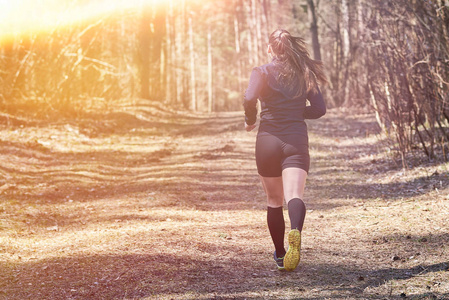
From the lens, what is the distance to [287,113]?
476 centimetres

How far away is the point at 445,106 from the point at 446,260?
555 centimetres

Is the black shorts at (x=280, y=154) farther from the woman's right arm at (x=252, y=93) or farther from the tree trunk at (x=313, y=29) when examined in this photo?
the tree trunk at (x=313, y=29)

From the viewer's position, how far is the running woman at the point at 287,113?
4695 millimetres

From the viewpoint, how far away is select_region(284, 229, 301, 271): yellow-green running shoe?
179 inches

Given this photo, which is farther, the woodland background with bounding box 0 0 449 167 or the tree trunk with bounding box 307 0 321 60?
the tree trunk with bounding box 307 0 321 60

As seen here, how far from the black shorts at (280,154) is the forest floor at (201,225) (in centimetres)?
106

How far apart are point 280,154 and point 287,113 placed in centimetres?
37

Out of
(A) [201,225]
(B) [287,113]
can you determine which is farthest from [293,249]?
(A) [201,225]

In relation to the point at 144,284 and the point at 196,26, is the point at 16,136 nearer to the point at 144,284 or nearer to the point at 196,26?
the point at 144,284

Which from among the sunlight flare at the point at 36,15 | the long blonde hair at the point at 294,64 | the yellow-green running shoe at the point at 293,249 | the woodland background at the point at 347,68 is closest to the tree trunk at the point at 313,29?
the woodland background at the point at 347,68

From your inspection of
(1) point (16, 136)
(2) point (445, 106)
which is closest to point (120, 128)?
(1) point (16, 136)

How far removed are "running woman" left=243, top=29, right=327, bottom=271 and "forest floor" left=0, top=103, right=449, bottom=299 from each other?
892mm

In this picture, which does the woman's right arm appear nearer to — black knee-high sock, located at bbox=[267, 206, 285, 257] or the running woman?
the running woman

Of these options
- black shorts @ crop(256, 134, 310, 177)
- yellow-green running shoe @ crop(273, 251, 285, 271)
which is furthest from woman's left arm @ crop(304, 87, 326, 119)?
yellow-green running shoe @ crop(273, 251, 285, 271)
